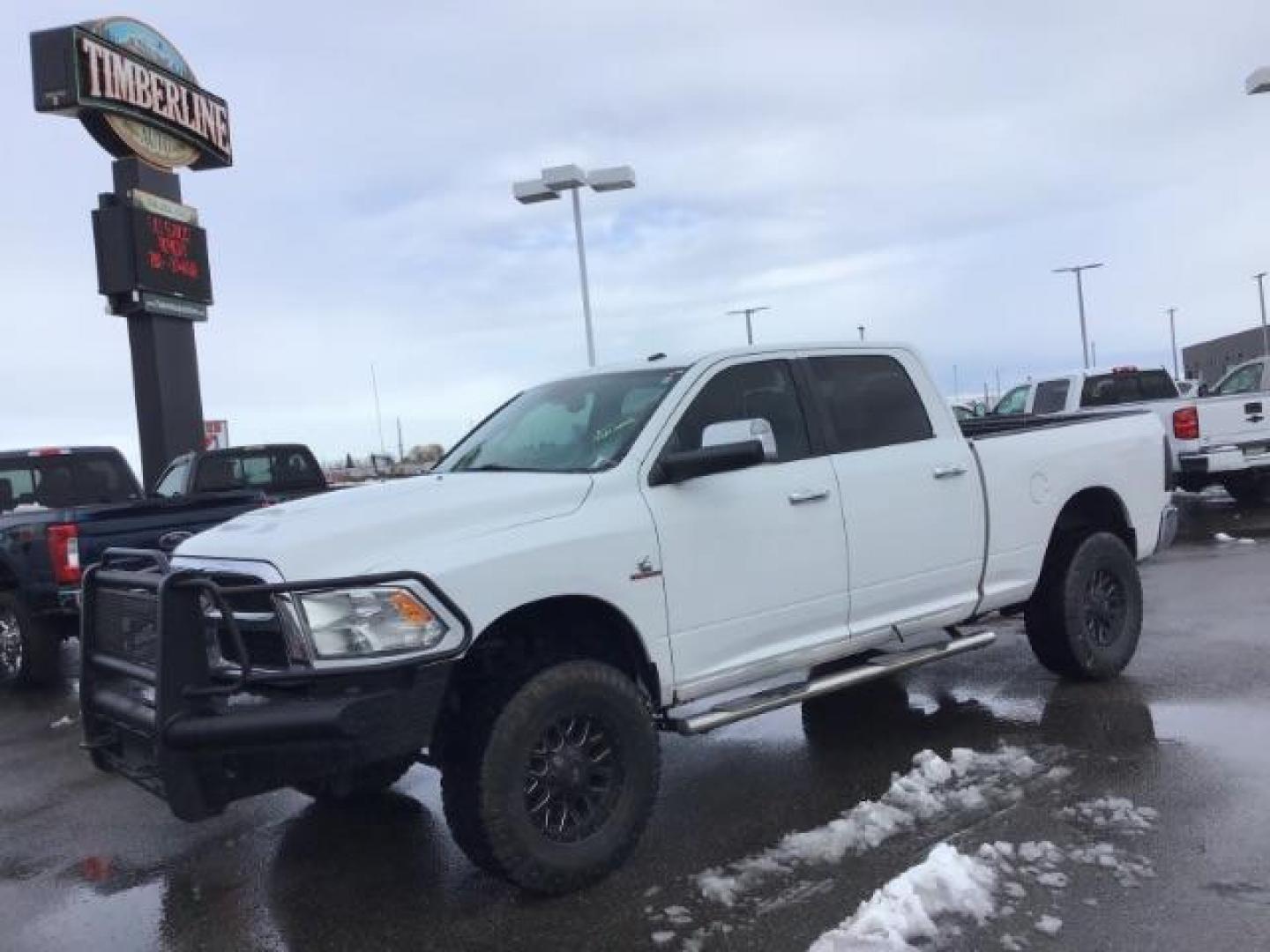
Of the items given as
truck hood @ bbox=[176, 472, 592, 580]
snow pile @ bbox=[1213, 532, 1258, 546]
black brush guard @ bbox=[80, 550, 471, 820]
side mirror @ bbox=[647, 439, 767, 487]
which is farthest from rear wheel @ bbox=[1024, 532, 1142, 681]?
snow pile @ bbox=[1213, 532, 1258, 546]

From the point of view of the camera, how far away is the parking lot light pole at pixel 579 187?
66.8 ft

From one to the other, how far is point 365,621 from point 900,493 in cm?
276

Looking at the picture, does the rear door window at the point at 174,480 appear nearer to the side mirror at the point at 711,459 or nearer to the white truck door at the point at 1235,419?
the side mirror at the point at 711,459

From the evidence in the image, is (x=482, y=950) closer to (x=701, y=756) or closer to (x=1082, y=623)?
(x=701, y=756)

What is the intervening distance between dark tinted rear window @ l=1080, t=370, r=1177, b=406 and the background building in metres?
50.1

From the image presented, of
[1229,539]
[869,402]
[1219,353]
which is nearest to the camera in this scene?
[869,402]

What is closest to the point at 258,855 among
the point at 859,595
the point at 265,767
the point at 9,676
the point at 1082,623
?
the point at 265,767

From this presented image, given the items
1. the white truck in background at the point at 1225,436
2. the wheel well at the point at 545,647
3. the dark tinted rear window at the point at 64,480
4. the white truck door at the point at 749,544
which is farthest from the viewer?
the white truck in background at the point at 1225,436

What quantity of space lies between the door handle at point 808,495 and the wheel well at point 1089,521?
2.02 meters

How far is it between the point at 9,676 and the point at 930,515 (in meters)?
7.72

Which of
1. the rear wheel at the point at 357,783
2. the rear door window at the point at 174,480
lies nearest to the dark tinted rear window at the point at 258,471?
the rear door window at the point at 174,480

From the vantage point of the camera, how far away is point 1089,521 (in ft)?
22.0

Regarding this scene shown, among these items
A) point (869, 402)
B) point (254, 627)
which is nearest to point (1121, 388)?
point (869, 402)

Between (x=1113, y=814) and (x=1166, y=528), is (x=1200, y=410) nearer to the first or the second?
(x=1166, y=528)
